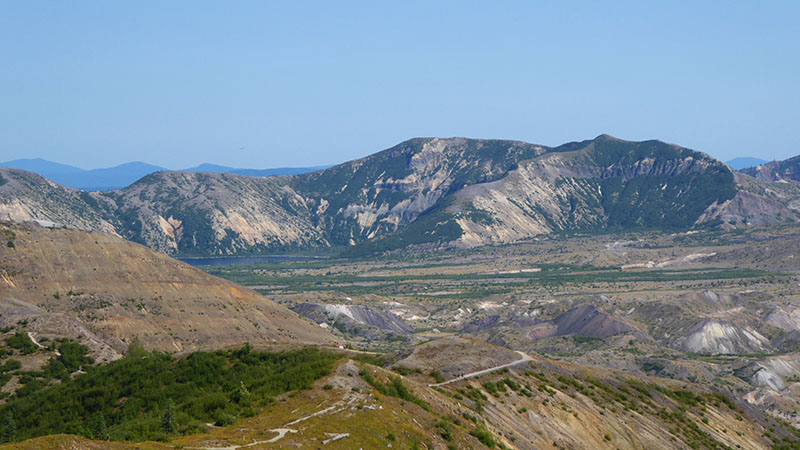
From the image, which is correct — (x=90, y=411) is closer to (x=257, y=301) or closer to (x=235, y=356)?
(x=235, y=356)

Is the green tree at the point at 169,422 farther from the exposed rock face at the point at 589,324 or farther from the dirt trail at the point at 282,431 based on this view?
the exposed rock face at the point at 589,324

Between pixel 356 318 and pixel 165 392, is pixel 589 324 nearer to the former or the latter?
pixel 356 318

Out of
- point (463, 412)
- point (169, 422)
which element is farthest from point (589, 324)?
point (169, 422)

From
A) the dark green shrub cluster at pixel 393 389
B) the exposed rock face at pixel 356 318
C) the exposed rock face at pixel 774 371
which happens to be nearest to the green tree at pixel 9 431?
the dark green shrub cluster at pixel 393 389

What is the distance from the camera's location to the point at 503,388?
5922 centimetres

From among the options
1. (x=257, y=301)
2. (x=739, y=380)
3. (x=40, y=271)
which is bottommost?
(x=739, y=380)

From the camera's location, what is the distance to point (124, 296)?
105938mm

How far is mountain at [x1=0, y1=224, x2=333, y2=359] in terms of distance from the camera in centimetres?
9775

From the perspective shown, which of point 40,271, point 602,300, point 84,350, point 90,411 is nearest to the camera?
point 90,411

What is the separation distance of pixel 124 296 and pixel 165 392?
54.5 meters

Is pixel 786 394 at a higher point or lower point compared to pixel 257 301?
lower

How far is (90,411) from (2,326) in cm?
2945

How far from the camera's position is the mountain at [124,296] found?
9775 cm

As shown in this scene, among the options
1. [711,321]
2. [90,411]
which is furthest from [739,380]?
[90,411]
